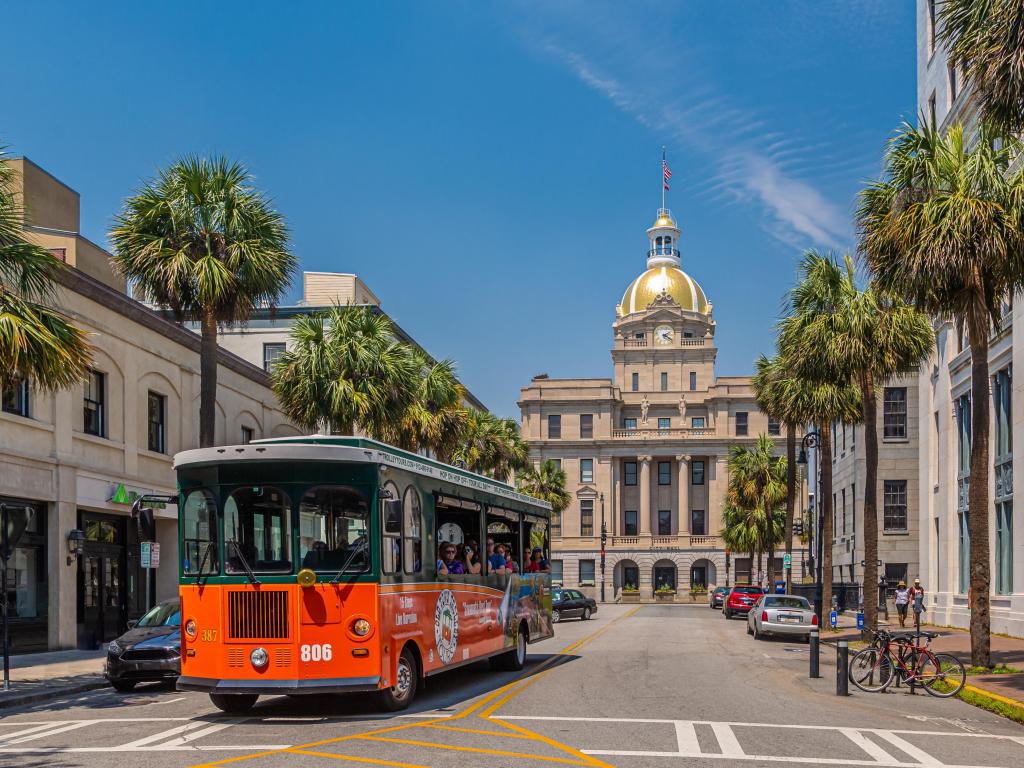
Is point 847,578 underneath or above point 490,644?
underneath

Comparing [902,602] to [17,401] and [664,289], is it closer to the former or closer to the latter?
[17,401]

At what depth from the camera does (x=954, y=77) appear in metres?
38.8

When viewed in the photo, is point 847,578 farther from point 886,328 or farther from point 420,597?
point 420,597

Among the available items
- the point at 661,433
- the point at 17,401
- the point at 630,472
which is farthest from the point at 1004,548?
the point at 630,472

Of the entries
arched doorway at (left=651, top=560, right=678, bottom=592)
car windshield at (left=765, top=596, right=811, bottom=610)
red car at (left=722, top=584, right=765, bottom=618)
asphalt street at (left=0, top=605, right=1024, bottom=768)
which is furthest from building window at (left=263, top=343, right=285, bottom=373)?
arched doorway at (left=651, top=560, right=678, bottom=592)

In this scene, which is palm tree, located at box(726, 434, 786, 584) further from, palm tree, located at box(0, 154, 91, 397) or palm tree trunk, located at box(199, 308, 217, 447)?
palm tree, located at box(0, 154, 91, 397)

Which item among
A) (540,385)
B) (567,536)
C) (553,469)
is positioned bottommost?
(567,536)

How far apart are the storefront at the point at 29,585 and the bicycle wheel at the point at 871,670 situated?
18.4 m

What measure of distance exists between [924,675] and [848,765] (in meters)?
7.65

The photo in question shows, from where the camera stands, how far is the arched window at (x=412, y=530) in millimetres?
14453

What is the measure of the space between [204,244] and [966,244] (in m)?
15.4

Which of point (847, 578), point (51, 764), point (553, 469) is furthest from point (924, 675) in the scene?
point (553, 469)

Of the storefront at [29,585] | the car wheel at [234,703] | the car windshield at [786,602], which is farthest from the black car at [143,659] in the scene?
the car windshield at [786,602]

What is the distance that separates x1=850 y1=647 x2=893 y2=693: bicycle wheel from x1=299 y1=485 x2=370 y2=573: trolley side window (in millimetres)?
8627
